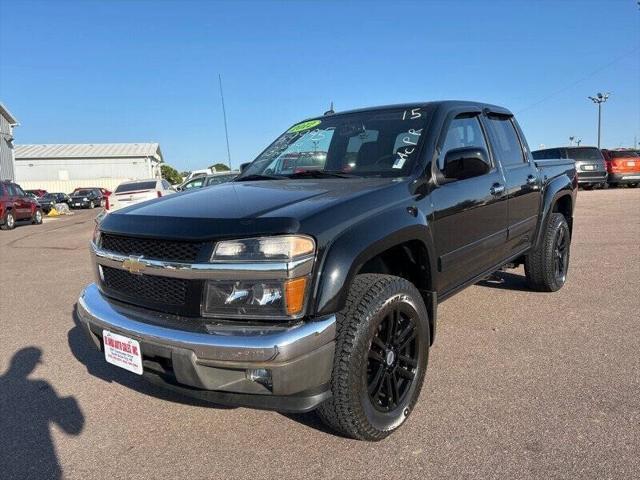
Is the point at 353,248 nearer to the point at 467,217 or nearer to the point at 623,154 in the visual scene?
the point at 467,217

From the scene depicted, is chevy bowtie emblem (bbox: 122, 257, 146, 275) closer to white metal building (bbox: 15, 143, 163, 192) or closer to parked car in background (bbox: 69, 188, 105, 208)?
parked car in background (bbox: 69, 188, 105, 208)

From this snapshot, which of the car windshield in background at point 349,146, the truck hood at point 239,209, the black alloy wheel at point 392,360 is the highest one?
the car windshield in background at point 349,146

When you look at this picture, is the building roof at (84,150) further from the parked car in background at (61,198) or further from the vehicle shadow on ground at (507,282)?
the vehicle shadow on ground at (507,282)

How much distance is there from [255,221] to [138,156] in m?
64.7

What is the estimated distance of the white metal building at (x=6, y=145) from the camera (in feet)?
131

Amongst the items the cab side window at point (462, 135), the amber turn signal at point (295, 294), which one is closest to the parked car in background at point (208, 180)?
the cab side window at point (462, 135)

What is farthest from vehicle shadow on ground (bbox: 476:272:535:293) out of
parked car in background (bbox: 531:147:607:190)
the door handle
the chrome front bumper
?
parked car in background (bbox: 531:147:607:190)

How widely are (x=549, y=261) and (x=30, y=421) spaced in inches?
182

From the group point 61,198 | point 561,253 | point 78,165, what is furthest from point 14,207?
point 78,165

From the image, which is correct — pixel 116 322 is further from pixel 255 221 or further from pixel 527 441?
pixel 527 441

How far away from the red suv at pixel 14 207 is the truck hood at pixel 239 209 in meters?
18.1

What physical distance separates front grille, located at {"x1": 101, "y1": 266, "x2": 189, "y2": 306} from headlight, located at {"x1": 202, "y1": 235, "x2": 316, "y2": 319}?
0.62ft

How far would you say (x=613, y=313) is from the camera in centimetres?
467

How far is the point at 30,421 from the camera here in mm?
3080
